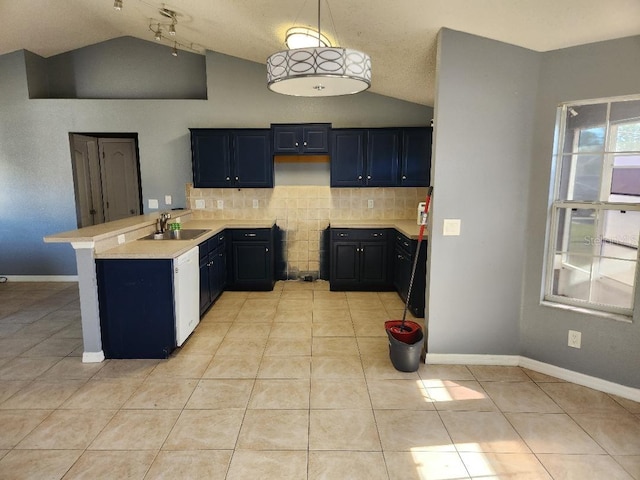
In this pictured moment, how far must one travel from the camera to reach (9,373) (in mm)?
2998

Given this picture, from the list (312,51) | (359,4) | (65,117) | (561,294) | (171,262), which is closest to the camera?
(312,51)

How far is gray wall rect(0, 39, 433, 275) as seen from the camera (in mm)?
5078

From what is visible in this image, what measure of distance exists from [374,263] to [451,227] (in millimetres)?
2015

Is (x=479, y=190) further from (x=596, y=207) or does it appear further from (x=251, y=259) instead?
(x=251, y=259)

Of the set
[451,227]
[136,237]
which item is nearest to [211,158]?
[136,237]

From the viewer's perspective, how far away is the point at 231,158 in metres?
4.97

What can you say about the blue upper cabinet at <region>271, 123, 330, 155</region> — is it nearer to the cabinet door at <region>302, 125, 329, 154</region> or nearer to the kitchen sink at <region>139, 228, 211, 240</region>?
the cabinet door at <region>302, 125, 329, 154</region>

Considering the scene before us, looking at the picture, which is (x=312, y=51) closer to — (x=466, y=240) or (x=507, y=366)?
(x=466, y=240)

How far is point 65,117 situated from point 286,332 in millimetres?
4134

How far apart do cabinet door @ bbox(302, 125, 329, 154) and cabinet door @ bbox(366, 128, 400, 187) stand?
0.54 metres

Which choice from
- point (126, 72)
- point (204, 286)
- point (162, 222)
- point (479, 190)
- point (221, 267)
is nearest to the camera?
point (479, 190)

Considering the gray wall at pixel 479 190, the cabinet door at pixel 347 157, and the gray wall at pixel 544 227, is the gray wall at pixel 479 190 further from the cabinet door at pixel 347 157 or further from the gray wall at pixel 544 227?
the cabinet door at pixel 347 157

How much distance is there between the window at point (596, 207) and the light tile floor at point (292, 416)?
0.69m

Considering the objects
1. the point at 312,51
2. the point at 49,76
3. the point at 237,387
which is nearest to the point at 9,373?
the point at 237,387
